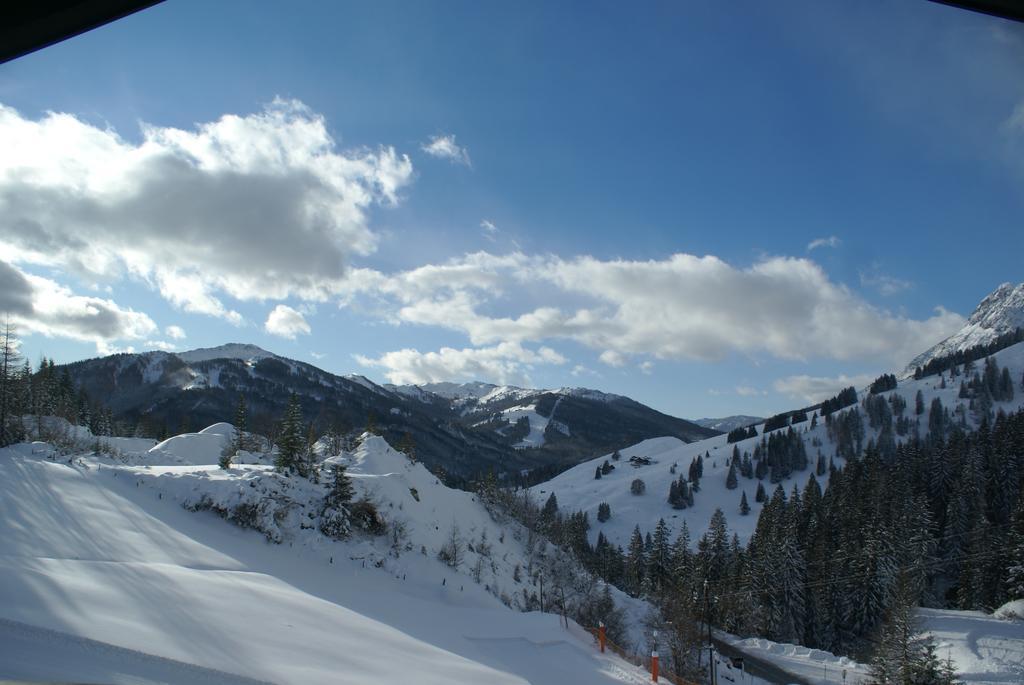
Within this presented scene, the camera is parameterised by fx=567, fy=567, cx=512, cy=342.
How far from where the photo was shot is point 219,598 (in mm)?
10055

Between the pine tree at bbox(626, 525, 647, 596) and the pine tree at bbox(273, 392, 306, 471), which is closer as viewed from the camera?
the pine tree at bbox(273, 392, 306, 471)

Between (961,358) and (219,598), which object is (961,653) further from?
(961,358)

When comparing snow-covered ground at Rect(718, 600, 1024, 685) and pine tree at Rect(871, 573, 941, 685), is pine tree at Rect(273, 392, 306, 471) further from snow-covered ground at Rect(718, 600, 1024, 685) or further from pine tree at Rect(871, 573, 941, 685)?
snow-covered ground at Rect(718, 600, 1024, 685)

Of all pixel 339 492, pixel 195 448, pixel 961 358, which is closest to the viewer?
pixel 339 492

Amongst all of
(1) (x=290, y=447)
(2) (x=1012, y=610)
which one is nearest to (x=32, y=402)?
(1) (x=290, y=447)

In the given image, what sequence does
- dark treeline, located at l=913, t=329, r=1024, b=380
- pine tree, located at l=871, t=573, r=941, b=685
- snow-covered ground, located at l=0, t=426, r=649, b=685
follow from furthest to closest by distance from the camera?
dark treeline, located at l=913, t=329, r=1024, b=380, pine tree, located at l=871, t=573, r=941, b=685, snow-covered ground, located at l=0, t=426, r=649, b=685

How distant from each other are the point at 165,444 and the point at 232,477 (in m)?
31.1

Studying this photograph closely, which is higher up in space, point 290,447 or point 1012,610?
point 290,447

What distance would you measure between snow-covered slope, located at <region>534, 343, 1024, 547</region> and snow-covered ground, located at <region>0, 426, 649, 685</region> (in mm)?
97894

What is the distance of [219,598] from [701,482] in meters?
146

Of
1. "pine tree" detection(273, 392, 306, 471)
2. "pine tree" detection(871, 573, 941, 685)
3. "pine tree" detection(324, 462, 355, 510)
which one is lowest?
"pine tree" detection(871, 573, 941, 685)

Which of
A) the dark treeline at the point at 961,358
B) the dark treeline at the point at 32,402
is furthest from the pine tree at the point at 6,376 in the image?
the dark treeline at the point at 961,358

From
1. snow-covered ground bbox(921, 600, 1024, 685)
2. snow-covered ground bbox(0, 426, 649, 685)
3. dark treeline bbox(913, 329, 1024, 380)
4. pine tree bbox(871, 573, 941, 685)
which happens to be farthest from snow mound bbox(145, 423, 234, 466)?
dark treeline bbox(913, 329, 1024, 380)

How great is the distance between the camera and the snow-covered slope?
123 m
